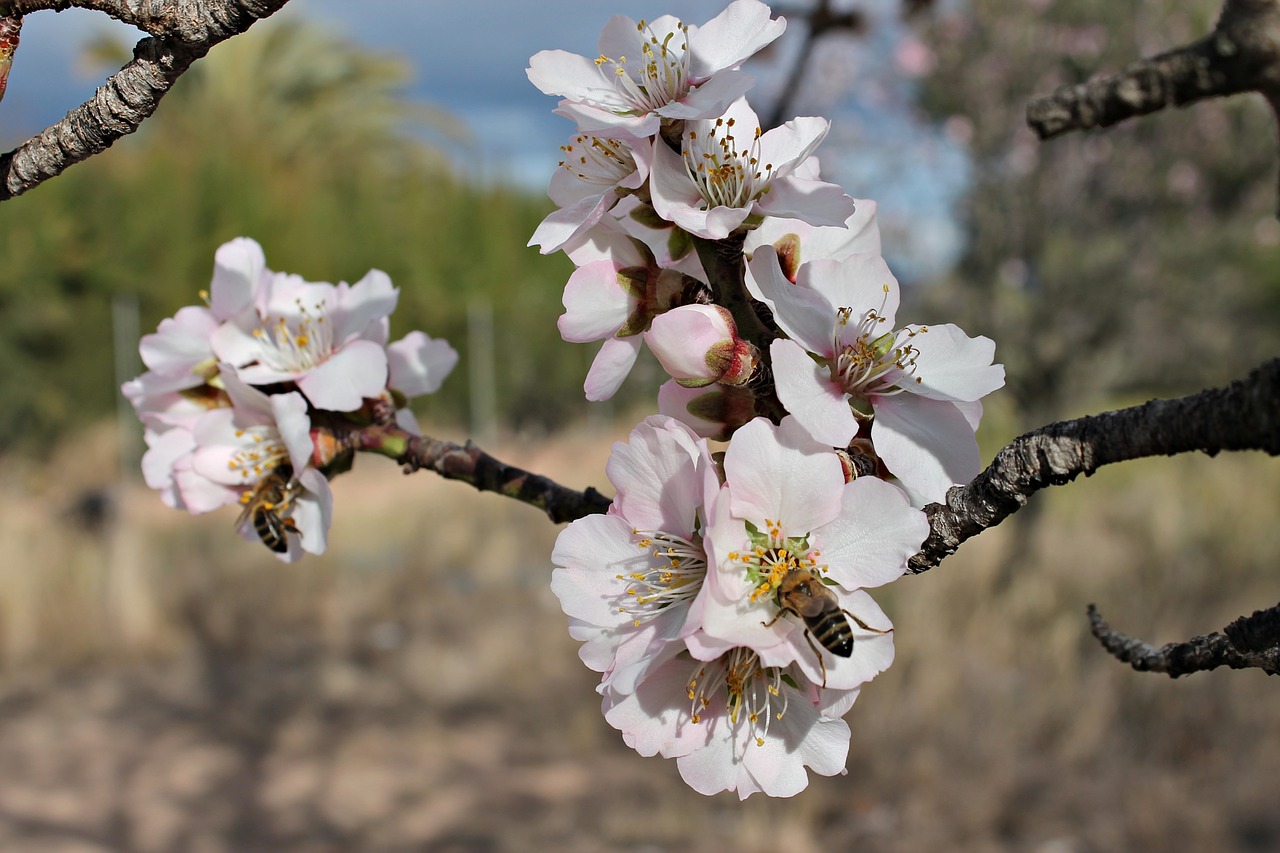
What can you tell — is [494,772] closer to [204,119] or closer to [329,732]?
[329,732]

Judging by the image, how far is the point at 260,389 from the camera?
3.46 ft

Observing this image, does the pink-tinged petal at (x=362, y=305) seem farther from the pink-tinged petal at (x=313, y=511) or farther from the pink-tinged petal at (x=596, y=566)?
the pink-tinged petal at (x=596, y=566)

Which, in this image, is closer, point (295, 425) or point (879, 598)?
point (295, 425)

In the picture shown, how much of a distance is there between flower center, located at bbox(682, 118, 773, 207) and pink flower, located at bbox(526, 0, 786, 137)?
34mm

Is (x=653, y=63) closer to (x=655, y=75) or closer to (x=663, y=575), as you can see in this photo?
(x=655, y=75)

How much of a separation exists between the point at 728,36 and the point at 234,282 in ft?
1.87

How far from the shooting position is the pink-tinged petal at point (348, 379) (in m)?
0.98

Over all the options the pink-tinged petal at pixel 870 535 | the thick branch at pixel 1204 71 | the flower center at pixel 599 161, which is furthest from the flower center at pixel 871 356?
the thick branch at pixel 1204 71

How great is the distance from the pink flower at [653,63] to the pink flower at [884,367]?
0.16 metres

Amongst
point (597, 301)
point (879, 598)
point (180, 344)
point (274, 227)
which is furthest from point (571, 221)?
point (274, 227)

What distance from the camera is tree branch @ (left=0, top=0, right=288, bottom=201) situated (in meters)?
0.72

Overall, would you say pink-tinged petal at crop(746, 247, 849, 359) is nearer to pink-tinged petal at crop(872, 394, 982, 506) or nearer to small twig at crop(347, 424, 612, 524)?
pink-tinged petal at crop(872, 394, 982, 506)

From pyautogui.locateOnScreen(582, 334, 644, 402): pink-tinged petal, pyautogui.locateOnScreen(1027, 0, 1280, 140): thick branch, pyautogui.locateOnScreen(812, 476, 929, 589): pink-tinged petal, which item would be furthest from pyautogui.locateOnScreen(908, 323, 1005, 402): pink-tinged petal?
pyautogui.locateOnScreen(1027, 0, 1280, 140): thick branch

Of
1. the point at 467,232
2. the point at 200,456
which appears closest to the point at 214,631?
the point at 200,456
